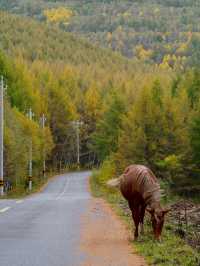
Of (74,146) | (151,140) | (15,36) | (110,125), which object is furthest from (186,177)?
(15,36)

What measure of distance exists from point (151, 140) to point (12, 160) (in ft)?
40.0

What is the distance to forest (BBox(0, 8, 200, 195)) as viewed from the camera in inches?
2195

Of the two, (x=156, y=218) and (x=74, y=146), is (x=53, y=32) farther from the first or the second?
(x=156, y=218)

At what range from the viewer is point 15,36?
7032 inches

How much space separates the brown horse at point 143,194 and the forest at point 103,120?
3916 centimetres

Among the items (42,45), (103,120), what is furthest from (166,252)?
(42,45)

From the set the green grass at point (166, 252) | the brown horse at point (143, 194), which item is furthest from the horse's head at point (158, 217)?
the green grass at point (166, 252)

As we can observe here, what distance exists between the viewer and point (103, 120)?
9388 centimetres

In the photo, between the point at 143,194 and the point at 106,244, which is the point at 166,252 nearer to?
the point at 106,244

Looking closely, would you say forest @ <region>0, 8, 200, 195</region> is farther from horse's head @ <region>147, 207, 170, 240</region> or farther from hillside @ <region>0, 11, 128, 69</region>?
horse's head @ <region>147, 207, 170, 240</region>

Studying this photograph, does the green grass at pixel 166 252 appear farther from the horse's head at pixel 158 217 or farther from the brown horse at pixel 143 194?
the brown horse at pixel 143 194

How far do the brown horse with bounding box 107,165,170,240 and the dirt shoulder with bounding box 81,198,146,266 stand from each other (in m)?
0.68

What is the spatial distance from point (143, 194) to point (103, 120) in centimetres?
7985

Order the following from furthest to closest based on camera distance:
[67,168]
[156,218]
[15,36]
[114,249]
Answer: [15,36] < [67,168] < [156,218] < [114,249]
